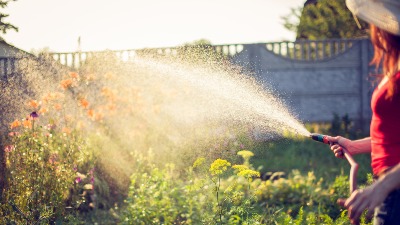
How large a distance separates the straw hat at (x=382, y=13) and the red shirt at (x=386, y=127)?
0.17 meters

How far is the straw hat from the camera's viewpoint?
187 cm

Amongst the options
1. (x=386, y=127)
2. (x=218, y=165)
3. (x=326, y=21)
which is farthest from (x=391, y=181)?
(x=326, y=21)

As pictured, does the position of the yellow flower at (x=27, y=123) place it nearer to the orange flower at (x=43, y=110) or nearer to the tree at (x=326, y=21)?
the orange flower at (x=43, y=110)

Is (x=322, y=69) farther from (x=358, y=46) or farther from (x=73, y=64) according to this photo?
(x=73, y=64)

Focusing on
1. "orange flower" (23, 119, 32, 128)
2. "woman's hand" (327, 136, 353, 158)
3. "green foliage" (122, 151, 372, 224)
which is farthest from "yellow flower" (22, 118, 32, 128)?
"woman's hand" (327, 136, 353, 158)

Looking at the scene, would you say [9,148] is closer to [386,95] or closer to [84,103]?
[84,103]

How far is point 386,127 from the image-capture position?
194cm

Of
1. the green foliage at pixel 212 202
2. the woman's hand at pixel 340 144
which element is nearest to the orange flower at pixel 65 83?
the green foliage at pixel 212 202

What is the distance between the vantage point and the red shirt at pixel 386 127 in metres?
1.89

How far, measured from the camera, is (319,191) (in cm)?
505

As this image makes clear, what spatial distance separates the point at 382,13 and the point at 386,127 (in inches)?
15.6

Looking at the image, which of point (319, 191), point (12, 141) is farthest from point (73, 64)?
point (319, 191)

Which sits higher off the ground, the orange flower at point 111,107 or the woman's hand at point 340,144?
the woman's hand at point 340,144

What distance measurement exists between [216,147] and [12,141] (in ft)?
6.25
